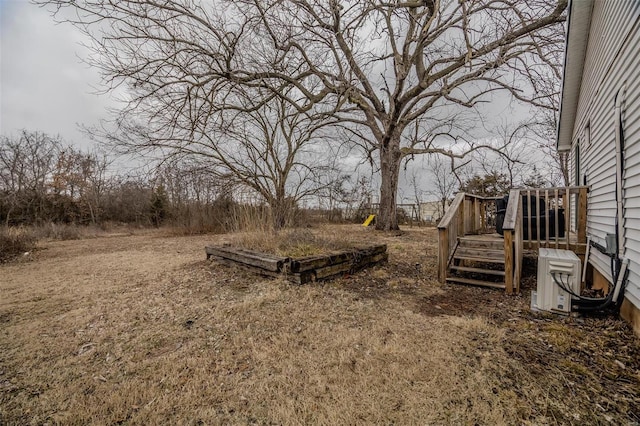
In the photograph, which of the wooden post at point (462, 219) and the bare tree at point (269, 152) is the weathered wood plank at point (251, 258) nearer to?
the bare tree at point (269, 152)

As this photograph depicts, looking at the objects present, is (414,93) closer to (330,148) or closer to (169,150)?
(330,148)

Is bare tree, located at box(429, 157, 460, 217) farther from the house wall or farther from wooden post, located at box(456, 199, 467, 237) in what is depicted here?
wooden post, located at box(456, 199, 467, 237)

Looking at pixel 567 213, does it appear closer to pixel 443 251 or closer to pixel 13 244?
pixel 443 251

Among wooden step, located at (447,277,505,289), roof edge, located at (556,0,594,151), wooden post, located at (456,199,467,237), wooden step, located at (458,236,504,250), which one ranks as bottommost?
wooden step, located at (447,277,505,289)

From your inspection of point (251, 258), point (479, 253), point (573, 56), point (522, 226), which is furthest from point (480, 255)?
point (573, 56)

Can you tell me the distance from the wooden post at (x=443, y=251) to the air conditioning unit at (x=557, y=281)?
1154 millimetres

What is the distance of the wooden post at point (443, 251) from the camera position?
396 centimetres

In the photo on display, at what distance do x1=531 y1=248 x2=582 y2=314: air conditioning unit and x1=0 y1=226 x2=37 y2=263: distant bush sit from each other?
10.0 meters

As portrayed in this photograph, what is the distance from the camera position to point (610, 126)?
3.38 m

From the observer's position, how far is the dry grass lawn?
158 cm

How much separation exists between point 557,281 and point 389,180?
762 centimetres

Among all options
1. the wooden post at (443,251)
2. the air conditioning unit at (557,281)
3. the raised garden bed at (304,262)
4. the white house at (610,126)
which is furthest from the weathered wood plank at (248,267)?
the white house at (610,126)

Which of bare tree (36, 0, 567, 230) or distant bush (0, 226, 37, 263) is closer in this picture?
bare tree (36, 0, 567, 230)

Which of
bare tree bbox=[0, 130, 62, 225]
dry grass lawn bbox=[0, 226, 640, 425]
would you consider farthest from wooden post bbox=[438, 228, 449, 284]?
bare tree bbox=[0, 130, 62, 225]
